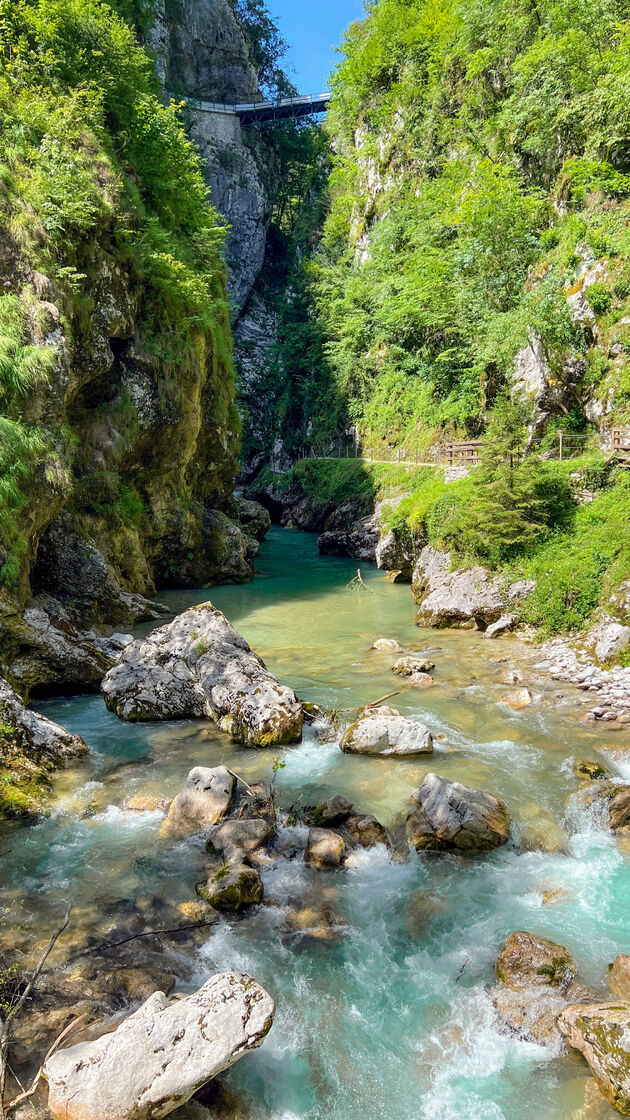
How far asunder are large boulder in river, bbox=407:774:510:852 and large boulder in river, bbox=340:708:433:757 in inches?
60.5

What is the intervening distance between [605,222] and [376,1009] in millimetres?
22304

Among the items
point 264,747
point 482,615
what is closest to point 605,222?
point 482,615

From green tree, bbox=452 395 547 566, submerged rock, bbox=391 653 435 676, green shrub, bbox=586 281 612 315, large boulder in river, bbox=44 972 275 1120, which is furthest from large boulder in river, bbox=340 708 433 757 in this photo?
green shrub, bbox=586 281 612 315

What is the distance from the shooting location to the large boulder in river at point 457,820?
692 cm

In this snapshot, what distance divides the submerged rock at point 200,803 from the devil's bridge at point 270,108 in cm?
5413

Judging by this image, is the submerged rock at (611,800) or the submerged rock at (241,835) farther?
the submerged rock at (611,800)

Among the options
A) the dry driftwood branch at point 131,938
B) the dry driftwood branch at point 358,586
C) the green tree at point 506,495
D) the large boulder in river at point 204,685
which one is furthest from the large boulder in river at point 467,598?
the dry driftwood branch at point 131,938

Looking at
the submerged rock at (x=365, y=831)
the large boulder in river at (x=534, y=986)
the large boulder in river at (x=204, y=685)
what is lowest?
the large boulder in river at (x=534, y=986)

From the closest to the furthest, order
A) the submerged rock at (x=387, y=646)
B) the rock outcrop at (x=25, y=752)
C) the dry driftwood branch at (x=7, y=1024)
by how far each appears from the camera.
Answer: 1. the dry driftwood branch at (x=7, y=1024)
2. the rock outcrop at (x=25, y=752)
3. the submerged rock at (x=387, y=646)

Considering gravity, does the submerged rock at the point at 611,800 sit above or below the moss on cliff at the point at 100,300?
below

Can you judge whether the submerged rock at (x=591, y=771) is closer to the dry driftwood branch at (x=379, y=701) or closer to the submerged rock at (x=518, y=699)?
the submerged rock at (x=518, y=699)

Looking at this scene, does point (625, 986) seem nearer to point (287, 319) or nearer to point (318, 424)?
point (318, 424)

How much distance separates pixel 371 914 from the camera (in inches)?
234

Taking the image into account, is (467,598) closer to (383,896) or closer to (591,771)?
(591,771)
